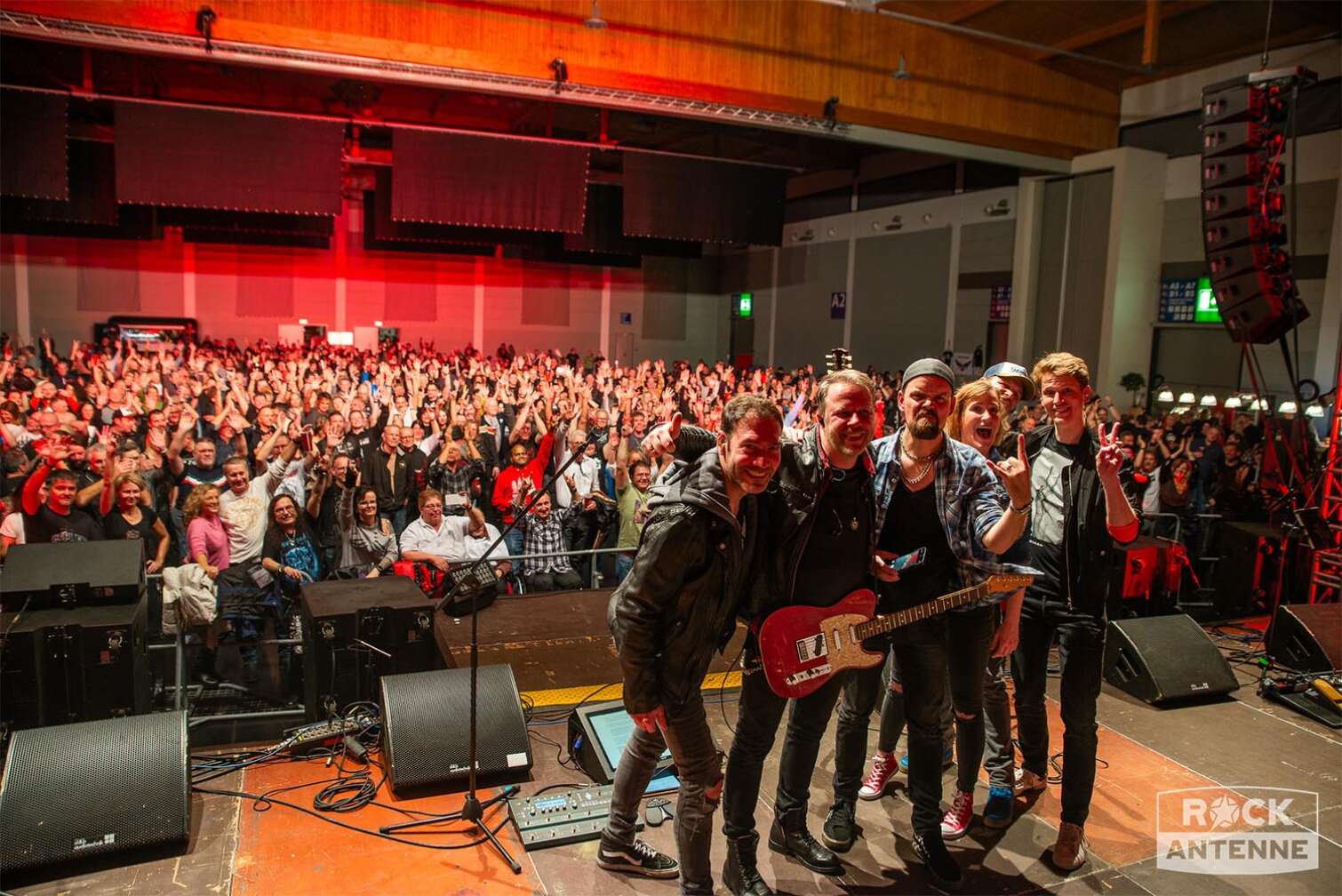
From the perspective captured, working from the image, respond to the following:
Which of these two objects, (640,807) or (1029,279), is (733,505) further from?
(1029,279)

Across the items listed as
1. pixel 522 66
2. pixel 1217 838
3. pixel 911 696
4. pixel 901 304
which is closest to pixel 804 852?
pixel 911 696

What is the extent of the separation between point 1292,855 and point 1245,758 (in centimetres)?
89

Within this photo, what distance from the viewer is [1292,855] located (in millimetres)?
3137

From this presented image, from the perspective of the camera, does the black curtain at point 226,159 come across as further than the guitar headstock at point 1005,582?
Yes

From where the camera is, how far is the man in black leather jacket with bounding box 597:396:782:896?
225 centimetres

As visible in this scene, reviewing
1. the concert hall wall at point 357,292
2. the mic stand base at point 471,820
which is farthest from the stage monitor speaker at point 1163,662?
the concert hall wall at point 357,292

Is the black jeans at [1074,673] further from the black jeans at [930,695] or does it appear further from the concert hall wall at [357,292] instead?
the concert hall wall at [357,292]

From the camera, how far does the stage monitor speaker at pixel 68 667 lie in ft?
11.2


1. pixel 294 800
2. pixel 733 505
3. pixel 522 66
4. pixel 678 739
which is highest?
pixel 522 66

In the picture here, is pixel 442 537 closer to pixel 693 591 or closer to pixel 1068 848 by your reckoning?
pixel 693 591

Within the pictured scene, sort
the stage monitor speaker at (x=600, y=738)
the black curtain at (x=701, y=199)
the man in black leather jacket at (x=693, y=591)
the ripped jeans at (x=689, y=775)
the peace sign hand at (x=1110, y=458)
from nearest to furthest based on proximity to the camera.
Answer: the man in black leather jacket at (x=693, y=591) → the ripped jeans at (x=689, y=775) → the peace sign hand at (x=1110, y=458) → the stage monitor speaker at (x=600, y=738) → the black curtain at (x=701, y=199)

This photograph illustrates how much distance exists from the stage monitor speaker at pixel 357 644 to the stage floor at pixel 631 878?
1.31 feet

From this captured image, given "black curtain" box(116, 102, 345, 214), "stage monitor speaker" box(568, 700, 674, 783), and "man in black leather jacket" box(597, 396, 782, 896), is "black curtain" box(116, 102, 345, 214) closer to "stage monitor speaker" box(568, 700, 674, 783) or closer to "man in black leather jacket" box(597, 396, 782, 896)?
"stage monitor speaker" box(568, 700, 674, 783)

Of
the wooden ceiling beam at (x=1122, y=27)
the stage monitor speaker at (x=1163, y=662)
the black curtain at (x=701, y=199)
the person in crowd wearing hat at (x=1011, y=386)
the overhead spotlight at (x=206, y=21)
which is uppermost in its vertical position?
the wooden ceiling beam at (x=1122, y=27)
